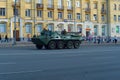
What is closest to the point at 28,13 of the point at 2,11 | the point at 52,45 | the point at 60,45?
the point at 2,11

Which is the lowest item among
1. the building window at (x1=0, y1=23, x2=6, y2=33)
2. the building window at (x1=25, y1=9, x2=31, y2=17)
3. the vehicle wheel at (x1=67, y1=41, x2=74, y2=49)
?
the vehicle wheel at (x1=67, y1=41, x2=74, y2=49)

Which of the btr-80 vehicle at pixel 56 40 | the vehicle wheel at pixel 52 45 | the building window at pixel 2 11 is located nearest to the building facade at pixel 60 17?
the building window at pixel 2 11

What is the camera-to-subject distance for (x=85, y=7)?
73062mm

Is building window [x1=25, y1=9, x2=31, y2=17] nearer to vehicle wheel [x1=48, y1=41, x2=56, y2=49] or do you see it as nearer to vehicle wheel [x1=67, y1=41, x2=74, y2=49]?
vehicle wheel [x1=67, y1=41, x2=74, y2=49]

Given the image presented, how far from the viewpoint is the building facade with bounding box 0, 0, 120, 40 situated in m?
60.8

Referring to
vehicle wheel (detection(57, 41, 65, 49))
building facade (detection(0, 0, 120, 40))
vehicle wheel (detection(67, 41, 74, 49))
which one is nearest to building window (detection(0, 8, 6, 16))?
building facade (detection(0, 0, 120, 40))

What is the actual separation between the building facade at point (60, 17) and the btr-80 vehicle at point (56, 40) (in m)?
21.7

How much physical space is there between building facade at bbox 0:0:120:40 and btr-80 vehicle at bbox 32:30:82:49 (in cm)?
2173

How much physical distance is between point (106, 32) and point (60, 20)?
51.2 feet

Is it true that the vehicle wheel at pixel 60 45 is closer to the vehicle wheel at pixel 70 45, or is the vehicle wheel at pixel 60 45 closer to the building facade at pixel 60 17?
the vehicle wheel at pixel 70 45

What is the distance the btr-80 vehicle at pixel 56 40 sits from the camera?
3350 centimetres

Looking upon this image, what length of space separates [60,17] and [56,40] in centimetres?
3477

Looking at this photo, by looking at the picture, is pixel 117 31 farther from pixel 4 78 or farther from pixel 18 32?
pixel 4 78

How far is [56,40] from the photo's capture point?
3416 cm
